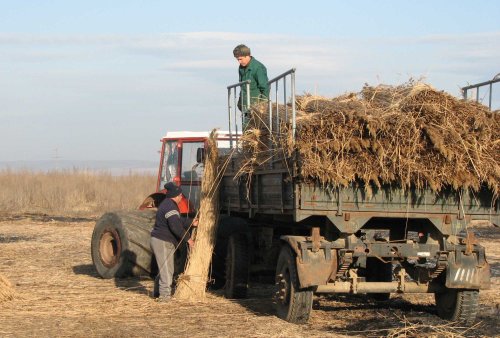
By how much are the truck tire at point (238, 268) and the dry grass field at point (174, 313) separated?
7.4 inches

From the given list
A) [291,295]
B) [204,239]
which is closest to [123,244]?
[204,239]

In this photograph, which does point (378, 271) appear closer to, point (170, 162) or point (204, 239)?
point (204, 239)

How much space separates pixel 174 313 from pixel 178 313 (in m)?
0.05

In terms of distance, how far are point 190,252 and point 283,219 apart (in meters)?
1.92

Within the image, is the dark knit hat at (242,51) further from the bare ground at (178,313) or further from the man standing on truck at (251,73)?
the bare ground at (178,313)

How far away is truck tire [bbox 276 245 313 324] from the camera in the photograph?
10.6 meters

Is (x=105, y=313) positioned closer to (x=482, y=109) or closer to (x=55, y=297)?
(x=55, y=297)

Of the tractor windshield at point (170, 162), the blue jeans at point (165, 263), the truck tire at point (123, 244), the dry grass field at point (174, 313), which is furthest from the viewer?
the tractor windshield at point (170, 162)

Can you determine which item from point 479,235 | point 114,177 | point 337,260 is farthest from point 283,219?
point 114,177

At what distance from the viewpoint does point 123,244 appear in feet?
48.8

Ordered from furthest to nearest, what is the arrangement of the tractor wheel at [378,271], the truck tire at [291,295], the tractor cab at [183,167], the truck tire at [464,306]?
the tractor cab at [183,167], the tractor wheel at [378,271], the truck tire at [464,306], the truck tire at [291,295]

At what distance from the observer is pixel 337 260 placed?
1050 cm

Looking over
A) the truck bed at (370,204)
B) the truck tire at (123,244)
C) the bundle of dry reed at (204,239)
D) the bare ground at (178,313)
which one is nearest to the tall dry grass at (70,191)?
the truck tire at (123,244)

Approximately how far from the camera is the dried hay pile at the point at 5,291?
12.1m
